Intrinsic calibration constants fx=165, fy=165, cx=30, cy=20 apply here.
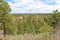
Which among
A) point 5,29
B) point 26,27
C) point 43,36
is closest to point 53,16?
point 26,27

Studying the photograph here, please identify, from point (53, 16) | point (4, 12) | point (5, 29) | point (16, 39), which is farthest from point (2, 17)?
point (16, 39)

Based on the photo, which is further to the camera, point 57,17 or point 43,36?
point 57,17

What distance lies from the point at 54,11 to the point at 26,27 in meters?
6.02

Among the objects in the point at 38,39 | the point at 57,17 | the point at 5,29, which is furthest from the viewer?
the point at 57,17

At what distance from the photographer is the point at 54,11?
26906 millimetres

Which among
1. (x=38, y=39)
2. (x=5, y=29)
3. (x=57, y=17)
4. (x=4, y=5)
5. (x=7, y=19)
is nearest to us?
(x=38, y=39)

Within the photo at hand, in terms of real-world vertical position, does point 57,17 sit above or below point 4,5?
below

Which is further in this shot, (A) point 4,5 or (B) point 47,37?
(A) point 4,5

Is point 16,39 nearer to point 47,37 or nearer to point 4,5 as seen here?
point 47,37

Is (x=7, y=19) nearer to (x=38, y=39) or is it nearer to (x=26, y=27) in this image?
(x=26, y=27)

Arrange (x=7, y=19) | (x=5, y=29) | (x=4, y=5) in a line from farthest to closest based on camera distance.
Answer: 1. (x=5, y=29)
2. (x=7, y=19)
3. (x=4, y=5)

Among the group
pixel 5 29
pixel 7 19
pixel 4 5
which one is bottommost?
pixel 5 29

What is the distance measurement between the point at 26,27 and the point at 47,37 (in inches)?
668

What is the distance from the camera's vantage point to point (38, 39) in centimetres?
671
